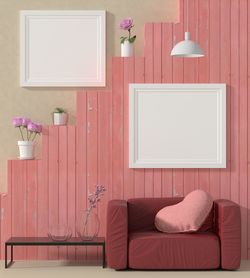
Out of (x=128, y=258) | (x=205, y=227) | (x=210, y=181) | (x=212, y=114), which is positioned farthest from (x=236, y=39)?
(x=128, y=258)

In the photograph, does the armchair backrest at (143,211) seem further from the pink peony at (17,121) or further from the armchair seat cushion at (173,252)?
the pink peony at (17,121)

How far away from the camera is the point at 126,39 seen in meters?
7.69

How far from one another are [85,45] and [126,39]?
1.46ft

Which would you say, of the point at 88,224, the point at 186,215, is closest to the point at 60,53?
the point at 88,224

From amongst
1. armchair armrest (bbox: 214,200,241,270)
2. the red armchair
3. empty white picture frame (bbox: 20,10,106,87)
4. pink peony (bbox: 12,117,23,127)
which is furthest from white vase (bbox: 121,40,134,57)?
armchair armrest (bbox: 214,200,241,270)

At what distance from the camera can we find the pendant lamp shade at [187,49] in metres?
6.90

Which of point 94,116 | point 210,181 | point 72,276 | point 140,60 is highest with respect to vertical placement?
point 140,60

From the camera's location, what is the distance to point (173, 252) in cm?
685

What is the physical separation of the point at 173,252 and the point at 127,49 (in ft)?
6.90

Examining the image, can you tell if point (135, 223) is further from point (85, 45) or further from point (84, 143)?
point (85, 45)

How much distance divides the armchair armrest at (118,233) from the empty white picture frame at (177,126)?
819 mm

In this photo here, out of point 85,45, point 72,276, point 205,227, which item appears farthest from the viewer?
point 85,45

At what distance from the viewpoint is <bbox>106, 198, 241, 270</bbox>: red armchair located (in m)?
6.85

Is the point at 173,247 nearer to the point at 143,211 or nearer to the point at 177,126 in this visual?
the point at 143,211
